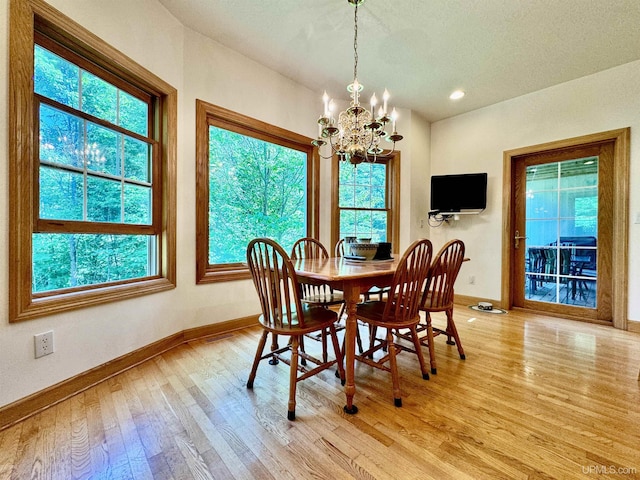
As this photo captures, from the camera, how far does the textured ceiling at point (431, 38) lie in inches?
85.3

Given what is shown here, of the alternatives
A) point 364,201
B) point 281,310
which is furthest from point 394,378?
point 364,201

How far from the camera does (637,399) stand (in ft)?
5.29

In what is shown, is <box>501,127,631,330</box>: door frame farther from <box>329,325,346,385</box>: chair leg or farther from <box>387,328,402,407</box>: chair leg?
<box>329,325,346,385</box>: chair leg

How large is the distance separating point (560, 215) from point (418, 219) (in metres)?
1.63

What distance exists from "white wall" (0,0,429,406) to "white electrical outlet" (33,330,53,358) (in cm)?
2

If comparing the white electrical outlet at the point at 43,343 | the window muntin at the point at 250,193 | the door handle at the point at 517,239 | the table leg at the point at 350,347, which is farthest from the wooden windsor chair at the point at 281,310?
the door handle at the point at 517,239

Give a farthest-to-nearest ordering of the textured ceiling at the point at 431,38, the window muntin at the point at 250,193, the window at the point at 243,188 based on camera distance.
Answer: the window muntin at the point at 250,193
the window at the point at 243,188
the textured ceiling at the point at 431,38

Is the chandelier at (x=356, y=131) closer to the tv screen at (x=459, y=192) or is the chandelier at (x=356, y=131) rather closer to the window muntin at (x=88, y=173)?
the window muntin at (x=88, y=173)

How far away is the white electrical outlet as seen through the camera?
4.91 ft

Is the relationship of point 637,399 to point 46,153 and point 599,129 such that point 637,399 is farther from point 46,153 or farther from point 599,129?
point 46,153

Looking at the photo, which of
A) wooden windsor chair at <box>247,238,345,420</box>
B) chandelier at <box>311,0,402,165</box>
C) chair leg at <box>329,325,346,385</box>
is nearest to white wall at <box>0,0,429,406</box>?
wooden windsor chair at <box>247,238,345,420</box>

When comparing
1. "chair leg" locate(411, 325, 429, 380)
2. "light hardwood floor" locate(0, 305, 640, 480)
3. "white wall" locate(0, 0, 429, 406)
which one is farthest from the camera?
"chair leg" locate(411, 325, 429, 380)

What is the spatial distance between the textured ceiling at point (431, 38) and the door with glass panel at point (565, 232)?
0.95m

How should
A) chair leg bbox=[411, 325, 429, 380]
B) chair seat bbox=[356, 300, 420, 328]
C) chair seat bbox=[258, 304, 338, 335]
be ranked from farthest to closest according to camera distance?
chair leg bbox=[411, 325, 429, 380] < chair seat bbox=[356, 300, 420, 328] < chair seat bbox=[258, 304, 338, 335]
